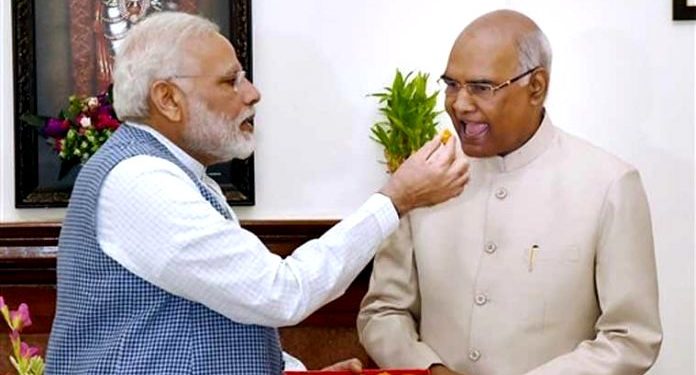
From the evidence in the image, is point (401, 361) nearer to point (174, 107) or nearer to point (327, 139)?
point (174, 107)

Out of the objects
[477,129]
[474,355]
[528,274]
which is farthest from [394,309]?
[477,129]

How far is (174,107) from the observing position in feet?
6.35

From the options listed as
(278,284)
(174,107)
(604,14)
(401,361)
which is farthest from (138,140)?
(604,14)

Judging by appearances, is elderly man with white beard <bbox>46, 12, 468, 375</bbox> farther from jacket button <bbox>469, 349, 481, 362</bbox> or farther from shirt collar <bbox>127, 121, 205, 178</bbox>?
jacket button <bbox>469, 349, 481, 362</bbox>

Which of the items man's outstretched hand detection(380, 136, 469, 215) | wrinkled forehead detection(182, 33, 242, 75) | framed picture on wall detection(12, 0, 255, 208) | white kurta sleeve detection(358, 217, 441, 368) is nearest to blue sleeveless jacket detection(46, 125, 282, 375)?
wrinkled forehead detection(182, 33, 242, 75)

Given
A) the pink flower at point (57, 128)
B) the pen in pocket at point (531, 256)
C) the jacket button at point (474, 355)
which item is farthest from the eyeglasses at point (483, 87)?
the pink flower at point (57, 128)

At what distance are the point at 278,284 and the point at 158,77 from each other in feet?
1.33

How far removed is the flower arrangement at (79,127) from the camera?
3307mm

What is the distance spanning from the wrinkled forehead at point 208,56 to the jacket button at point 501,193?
2.41ft

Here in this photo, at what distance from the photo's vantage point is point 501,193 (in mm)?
2465

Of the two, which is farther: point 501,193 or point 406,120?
point 406,120

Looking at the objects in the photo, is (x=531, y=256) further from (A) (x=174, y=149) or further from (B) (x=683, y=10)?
(B) (x=683, y=10)

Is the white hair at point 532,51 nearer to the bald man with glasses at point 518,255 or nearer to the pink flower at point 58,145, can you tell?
the bald man with glasses at point 518,255

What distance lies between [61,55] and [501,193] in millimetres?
1600
